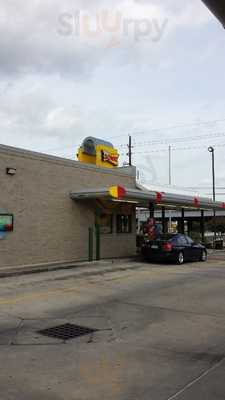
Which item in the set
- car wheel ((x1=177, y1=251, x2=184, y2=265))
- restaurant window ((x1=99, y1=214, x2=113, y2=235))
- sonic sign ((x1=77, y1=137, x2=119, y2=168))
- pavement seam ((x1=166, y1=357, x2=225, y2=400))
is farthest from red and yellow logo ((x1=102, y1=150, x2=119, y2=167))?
pavement seam ((x1=166, y1=357, x2=225, y2=400))

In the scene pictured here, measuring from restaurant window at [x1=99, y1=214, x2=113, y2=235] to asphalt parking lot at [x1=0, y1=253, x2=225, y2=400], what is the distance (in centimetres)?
899

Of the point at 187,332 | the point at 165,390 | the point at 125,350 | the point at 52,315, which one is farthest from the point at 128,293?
the point at 165,390

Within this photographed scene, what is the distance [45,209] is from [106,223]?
15.7ft

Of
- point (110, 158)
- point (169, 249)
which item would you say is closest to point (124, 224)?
point (110, 158)

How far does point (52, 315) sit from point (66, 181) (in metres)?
11.7

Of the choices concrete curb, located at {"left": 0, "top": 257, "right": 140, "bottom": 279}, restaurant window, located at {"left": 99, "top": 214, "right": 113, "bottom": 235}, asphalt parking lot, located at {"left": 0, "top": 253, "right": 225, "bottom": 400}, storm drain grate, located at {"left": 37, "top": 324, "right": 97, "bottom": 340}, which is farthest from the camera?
restaurant window, located at {"left": 99, "top": 214, "right": 113, "bottom": 235}

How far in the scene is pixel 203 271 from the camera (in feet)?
61.6

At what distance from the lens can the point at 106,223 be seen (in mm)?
24016

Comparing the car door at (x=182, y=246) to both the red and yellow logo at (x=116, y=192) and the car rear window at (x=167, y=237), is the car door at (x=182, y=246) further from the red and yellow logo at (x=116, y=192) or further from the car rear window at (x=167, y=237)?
the red and yellow logo at (x=116, y=192)

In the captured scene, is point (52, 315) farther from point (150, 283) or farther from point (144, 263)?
point (144, 263)

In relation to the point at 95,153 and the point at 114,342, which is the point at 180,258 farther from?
the point at 114,342

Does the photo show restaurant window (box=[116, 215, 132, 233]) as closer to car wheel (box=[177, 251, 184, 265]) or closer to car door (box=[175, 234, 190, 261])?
car door (box=[175, 234, 190, 261])

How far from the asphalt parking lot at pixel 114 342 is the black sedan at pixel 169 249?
704 cm

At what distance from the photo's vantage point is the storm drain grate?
816 cm
